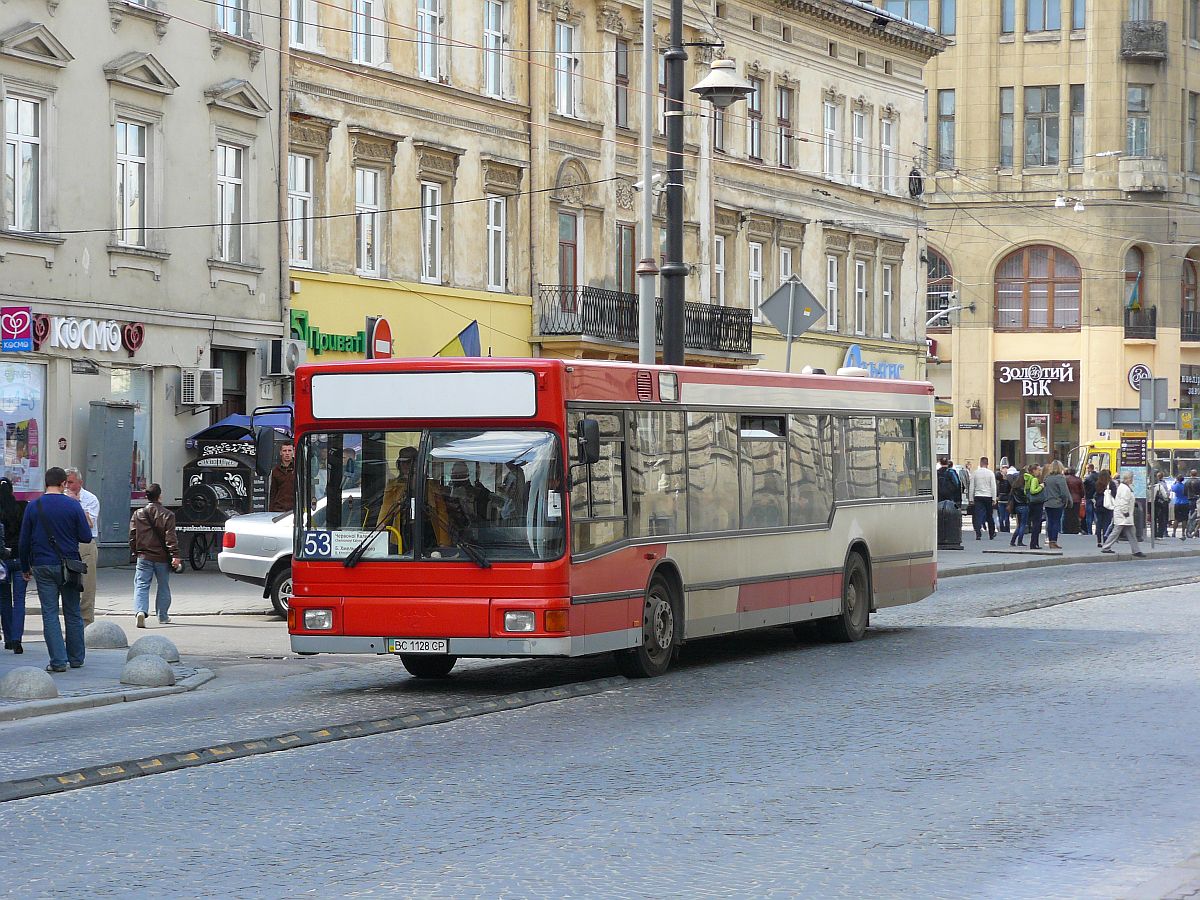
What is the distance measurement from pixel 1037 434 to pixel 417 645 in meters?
58.3

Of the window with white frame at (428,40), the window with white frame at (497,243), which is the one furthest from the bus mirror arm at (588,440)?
the window with white frame at (497,243)

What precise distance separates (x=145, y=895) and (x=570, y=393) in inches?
304

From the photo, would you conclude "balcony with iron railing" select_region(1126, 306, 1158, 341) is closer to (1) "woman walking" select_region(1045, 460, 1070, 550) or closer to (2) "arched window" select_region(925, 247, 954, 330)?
(2) "arched window" select_region(925, 247, 954, 330)

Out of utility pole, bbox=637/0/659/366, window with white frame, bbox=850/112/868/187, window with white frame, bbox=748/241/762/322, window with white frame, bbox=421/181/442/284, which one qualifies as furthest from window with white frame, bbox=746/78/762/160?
utility pole, bbox=637/0/659/366

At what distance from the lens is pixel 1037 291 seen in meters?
71.2

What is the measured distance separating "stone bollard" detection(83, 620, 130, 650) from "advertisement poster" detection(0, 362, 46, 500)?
9640mm

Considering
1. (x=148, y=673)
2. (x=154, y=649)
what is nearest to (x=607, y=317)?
(x=154, y=649)

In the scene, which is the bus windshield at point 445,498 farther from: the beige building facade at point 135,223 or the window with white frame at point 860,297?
the window with white frame at point 860,297

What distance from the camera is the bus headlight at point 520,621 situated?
47.7ft

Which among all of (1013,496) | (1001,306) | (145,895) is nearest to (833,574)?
(145,895)

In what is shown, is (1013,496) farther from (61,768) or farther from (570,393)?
(61,768)

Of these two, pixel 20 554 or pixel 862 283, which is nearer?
pixel 20 554

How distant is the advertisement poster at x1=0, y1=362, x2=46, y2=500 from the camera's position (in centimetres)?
2795

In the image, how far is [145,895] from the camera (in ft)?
25.2
